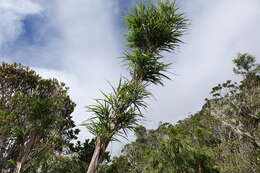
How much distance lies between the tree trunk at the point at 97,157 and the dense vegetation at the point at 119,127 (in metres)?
0.01

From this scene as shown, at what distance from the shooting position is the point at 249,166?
6.50 meters

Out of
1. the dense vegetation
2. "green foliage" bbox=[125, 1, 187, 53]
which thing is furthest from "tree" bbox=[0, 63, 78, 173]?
"green foliage" bbox=[125, 1, 187, 53]

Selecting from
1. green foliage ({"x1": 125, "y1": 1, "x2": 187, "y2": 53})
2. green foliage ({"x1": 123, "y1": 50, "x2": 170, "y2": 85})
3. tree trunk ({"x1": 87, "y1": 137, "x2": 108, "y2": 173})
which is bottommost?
tree trunk ({"x1": 87, "y1": 137, "x2": 108, "y2": 173})

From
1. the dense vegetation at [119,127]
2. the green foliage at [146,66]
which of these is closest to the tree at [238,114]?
the dense vegetation at [119,127]

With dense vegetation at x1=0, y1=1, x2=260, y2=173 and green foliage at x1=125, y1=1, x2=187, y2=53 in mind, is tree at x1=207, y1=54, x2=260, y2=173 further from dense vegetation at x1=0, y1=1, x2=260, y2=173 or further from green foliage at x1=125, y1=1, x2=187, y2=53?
green foliage at x1=125, y1=1, x2=187, y2=53

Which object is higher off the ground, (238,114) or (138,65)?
(238,114)

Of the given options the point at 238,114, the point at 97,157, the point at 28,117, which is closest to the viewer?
the point at 97,157

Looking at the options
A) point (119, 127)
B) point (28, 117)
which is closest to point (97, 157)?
point (119, 127)

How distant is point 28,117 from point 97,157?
908 cm

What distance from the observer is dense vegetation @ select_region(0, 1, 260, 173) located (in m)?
2.33

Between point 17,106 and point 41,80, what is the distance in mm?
2221

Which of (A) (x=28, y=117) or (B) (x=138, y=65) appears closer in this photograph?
(B) (x=138, y=65)

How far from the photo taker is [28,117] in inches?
367

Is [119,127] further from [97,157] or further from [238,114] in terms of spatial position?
[238,114]
